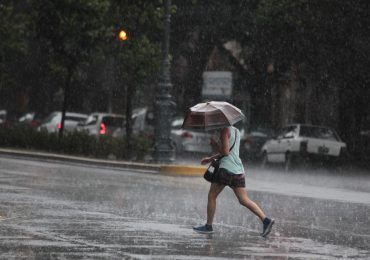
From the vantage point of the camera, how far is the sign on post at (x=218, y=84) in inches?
1390

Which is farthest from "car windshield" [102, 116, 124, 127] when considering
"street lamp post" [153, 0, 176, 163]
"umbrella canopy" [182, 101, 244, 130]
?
"umbrella canopy" [182, 101, 244, 130]

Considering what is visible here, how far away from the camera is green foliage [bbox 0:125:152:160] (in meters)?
31.8

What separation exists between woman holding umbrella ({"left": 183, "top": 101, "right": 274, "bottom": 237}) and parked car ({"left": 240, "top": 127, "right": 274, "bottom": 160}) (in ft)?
87.7

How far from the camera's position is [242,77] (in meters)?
49.2

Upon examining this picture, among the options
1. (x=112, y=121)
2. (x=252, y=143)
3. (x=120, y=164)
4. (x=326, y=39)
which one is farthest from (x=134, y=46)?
(x=252, y=143)

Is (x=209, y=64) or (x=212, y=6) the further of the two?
(x=209, y=64)

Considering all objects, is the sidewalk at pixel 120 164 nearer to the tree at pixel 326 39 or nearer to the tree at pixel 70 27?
the tree at pixel 70 27

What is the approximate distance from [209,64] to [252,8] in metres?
7.43

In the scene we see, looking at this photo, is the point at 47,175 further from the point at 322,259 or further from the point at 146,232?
the point at 322,259

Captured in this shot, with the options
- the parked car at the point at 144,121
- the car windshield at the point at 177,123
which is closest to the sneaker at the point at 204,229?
the car windshield at the point at 177,123

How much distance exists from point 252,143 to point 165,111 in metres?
10.5

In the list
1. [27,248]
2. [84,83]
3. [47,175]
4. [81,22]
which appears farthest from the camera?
[84,83]

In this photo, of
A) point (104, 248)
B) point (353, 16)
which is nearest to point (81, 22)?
point (353, 16)

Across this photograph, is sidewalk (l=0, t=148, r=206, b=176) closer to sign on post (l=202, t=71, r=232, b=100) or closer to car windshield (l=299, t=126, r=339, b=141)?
car windshield (l=299, t=126, r=339, b=141)
